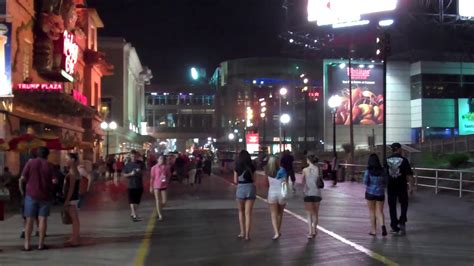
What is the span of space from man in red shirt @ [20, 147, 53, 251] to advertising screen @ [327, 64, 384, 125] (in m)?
56.1

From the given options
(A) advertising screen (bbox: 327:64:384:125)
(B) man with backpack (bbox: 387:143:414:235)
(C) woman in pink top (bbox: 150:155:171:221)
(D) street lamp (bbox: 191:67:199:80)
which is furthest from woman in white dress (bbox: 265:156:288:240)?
(D) street lamp (bbox: 191:67:199:80)

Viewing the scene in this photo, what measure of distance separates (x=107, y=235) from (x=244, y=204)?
9.75ft

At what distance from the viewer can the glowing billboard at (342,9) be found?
33.2 meters

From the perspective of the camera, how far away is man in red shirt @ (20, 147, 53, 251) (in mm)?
10539

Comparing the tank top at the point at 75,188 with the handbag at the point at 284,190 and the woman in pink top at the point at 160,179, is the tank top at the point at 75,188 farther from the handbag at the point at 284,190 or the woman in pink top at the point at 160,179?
the woman in pink top at the point at 160,179

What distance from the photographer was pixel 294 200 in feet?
71.3

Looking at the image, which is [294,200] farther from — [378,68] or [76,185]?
[378,68]

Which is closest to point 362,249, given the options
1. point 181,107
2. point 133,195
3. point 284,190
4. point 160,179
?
point 284,190

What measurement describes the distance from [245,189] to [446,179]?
12.4 metres

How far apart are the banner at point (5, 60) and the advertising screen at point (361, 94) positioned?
44998 millimetres

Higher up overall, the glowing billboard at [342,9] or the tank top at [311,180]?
the glowing billboard at [342,9]

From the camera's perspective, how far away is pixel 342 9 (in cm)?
3562

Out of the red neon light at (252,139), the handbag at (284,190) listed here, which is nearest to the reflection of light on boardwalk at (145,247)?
the handbag at (284,190)

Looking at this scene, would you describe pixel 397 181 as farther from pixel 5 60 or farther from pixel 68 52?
pixel 68 52
